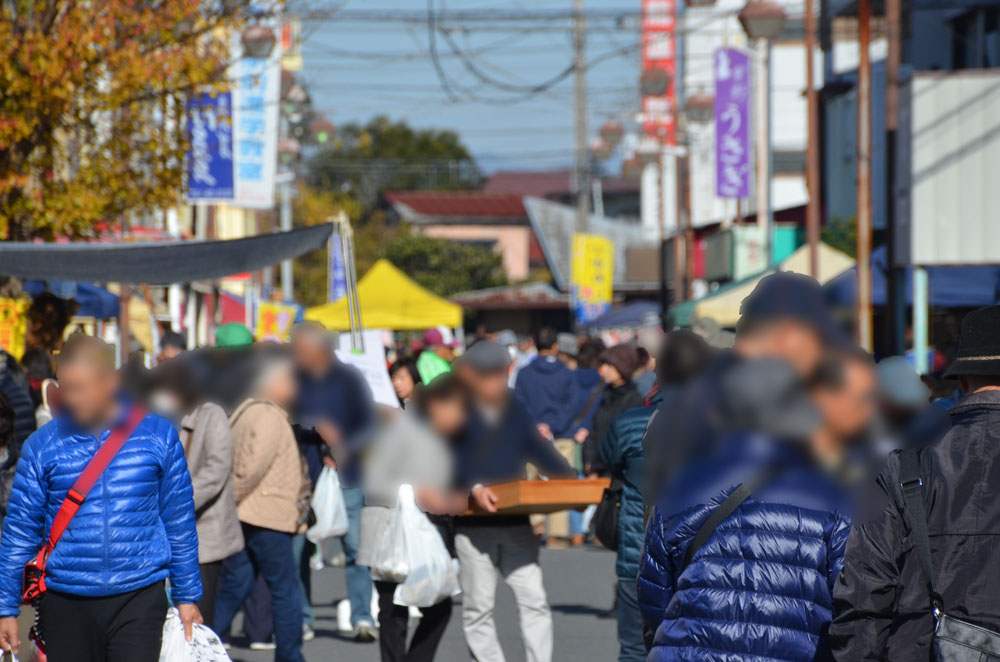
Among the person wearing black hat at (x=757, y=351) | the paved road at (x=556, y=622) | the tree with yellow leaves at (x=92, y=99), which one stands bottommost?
the paved road at (x=556, y=622)

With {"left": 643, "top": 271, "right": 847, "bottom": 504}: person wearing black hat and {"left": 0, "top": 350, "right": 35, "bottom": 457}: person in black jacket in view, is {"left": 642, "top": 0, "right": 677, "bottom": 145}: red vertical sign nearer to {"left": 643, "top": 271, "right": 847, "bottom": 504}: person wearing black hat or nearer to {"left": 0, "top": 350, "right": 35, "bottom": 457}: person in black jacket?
{"left": 0, "top": 350, "right": 35, "bottom": 457}: person in black jacket

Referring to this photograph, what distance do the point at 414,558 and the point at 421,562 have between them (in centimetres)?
4

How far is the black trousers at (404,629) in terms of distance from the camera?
7.35 metres

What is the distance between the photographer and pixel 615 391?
11.2 m

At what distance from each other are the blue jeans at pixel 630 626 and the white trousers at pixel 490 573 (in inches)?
16.7

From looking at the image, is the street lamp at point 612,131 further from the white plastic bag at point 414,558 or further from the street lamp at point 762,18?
the white plastic bag at point 414,558

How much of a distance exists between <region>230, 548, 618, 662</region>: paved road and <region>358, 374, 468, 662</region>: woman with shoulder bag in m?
1.60

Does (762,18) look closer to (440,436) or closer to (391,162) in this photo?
(440,436)

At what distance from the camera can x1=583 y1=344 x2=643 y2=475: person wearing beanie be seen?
10242mm

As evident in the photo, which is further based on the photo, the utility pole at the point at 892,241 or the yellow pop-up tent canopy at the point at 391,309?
the yellow pop-up tent canopy at the point at 391,309

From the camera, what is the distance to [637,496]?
681cm

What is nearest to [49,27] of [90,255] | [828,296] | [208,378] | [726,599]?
[90,255]

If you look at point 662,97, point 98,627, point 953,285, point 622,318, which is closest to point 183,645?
point 98,627

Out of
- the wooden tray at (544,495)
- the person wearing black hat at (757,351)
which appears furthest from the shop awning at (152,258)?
the person wearing black hat at (757,351)
